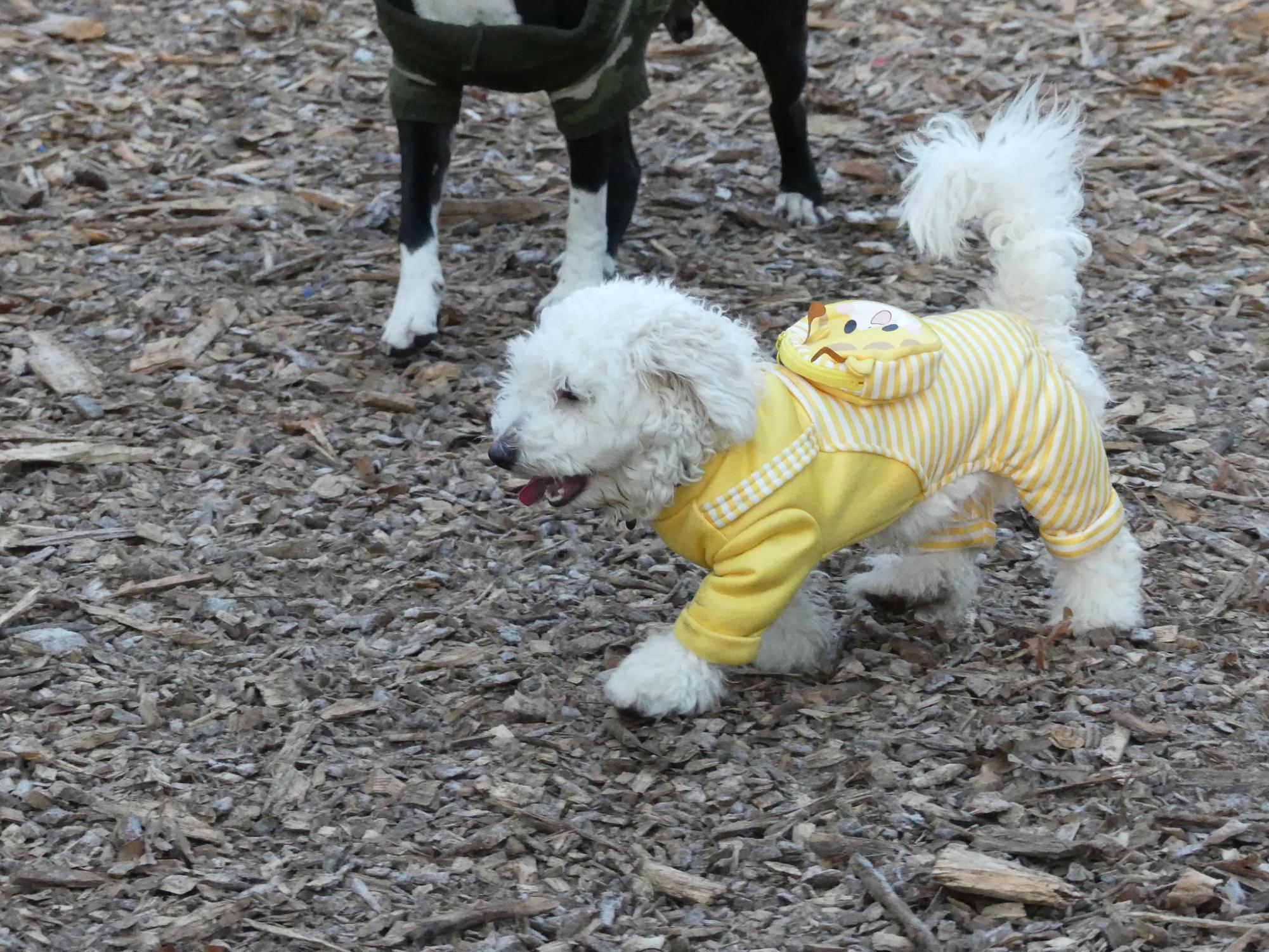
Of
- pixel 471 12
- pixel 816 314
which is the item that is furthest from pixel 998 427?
pixel 471 12

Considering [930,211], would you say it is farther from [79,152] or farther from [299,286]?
[79,152]

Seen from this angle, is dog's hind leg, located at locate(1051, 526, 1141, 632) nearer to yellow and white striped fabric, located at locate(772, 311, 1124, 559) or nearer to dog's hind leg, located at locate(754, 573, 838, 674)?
yellow and white striped fabric, located at locate(772, 311, 1124, 559)

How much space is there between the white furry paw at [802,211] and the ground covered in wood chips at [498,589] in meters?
0.06

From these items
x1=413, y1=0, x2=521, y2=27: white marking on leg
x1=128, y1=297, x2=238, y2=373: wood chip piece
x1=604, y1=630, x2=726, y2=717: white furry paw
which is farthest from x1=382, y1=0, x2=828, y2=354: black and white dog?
x1=604, y1=630, x2=726, y2=717: white furry paw

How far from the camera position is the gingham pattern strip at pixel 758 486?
2949 millimetres

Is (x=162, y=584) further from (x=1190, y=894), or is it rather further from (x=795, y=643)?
(x=1190, y=894)

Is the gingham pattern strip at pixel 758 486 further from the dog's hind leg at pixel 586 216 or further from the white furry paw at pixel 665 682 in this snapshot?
the dog's hind leg at pixel 586 216

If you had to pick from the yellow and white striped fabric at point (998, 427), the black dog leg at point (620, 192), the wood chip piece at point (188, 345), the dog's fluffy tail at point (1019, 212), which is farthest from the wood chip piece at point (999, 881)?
the wood chip piece at point (188, 345)

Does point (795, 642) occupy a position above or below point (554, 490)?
below

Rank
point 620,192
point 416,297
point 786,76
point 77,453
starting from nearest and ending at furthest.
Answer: point 77,453 < point 416,297 < point 620,192 < point 786,76

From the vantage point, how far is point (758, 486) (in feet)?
9.68

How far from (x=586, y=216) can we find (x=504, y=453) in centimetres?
204

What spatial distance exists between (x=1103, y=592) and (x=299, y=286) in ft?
9.52

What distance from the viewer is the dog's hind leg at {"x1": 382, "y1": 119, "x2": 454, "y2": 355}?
15.3 ft
